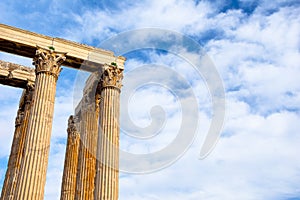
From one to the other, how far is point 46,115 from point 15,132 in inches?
399

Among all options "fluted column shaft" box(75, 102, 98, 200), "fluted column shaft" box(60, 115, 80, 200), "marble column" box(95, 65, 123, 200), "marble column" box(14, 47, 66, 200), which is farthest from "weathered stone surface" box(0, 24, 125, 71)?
"fluted column shaft" box(60, 115, 80, 200)

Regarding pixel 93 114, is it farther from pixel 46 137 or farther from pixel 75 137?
pixel 46 137

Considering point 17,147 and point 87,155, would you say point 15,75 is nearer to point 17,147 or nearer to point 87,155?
point 17,147

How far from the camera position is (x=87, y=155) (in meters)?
24.3

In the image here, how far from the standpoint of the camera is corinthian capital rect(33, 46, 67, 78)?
22.1m

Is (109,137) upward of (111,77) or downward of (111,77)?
downward

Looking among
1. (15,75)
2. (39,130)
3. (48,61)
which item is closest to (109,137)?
(39,130)

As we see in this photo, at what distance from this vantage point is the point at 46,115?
20.7 metres

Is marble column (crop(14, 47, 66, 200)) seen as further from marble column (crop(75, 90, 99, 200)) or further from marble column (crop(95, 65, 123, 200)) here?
marble column (crop(75, 90, 99, 200))

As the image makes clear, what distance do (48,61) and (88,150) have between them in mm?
6818

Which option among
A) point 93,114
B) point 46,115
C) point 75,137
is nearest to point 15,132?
point 75,137

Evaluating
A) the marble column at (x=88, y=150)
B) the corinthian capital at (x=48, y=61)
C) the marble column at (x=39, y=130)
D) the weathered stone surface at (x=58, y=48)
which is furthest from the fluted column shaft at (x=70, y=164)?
the corinthian capital at (x=48, y=61)

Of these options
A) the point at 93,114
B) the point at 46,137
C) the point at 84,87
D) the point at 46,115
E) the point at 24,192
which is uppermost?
the point at 84,87

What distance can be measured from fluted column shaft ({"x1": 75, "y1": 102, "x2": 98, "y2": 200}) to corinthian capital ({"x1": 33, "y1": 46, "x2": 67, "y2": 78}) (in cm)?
441
